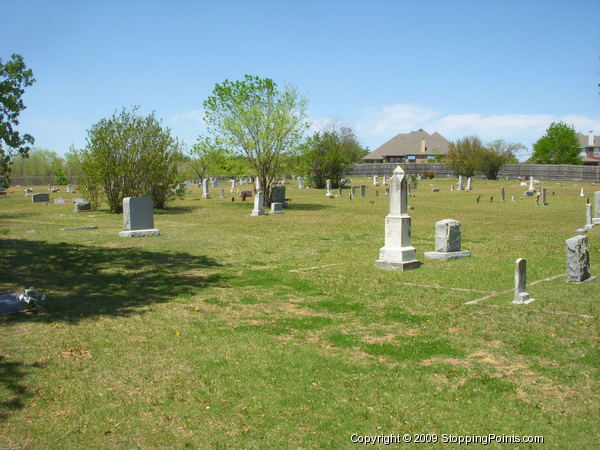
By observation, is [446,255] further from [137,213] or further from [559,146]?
[559,146]

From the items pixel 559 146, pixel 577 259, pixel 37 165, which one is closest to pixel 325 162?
pixel 577 259

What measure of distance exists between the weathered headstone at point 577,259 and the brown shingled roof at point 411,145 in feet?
320

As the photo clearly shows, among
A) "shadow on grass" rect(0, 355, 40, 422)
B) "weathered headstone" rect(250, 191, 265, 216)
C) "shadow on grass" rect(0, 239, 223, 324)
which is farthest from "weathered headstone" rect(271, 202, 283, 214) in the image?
"shadow on grass" rect(0, 355, 40, 422)

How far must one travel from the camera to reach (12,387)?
5.96m

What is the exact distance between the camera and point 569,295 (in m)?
9.82

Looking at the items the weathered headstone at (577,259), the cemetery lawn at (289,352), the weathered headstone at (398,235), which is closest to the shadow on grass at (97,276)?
the cemetery lawn at (289,352)

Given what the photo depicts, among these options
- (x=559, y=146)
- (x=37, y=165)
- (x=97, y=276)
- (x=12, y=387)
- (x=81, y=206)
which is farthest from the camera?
(x=559, y=146)

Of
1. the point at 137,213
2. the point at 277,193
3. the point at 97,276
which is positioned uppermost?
the point at 277,193

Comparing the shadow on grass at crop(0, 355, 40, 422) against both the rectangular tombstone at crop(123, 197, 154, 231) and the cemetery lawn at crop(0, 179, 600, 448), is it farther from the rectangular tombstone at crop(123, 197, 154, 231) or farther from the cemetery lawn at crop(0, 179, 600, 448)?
the rectangular tombstone at crop(123, 197, 154, 231)

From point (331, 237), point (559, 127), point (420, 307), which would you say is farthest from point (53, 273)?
point (559, 127)

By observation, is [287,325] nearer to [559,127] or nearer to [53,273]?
[53,273]

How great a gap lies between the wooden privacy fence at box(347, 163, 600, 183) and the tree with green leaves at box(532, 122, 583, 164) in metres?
36.0

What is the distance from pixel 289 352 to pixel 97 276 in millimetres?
6506

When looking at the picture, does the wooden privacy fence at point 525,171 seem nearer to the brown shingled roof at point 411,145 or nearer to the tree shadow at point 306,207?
the brown shingled roof at point 411,145
